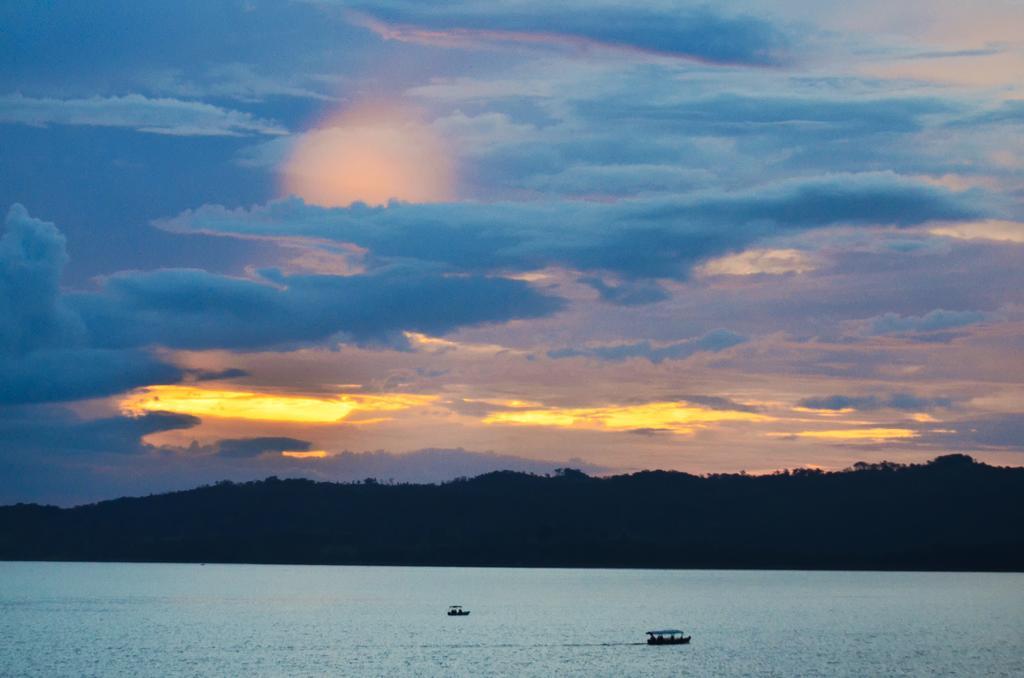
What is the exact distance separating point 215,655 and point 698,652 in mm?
73598

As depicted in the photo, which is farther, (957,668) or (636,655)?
(636,655)

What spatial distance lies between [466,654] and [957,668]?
69515 millimetres

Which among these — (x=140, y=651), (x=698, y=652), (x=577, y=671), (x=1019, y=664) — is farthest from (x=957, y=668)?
(x=140, y=651)

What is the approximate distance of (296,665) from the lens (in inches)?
6772

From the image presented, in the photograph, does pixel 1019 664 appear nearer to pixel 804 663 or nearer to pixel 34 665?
pixel 804 663

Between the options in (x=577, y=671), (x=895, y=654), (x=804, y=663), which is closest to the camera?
(x=577, y=671)

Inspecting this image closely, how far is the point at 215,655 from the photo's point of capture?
187 m

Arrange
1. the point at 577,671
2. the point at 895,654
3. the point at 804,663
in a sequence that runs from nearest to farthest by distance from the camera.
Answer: the point at 577,671, the point at 804,663, the point at 895,654

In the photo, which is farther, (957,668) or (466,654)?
(466,654)

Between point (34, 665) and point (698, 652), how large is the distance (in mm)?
97437

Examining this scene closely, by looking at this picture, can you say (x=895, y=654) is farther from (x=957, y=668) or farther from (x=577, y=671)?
(x=577, y=671)

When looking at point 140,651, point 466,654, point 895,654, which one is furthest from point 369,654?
point 895,654

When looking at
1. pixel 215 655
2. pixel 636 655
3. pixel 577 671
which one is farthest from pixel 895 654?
pixel 215 655

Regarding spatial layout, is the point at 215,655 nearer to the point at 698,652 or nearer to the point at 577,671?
the point at 577,671
